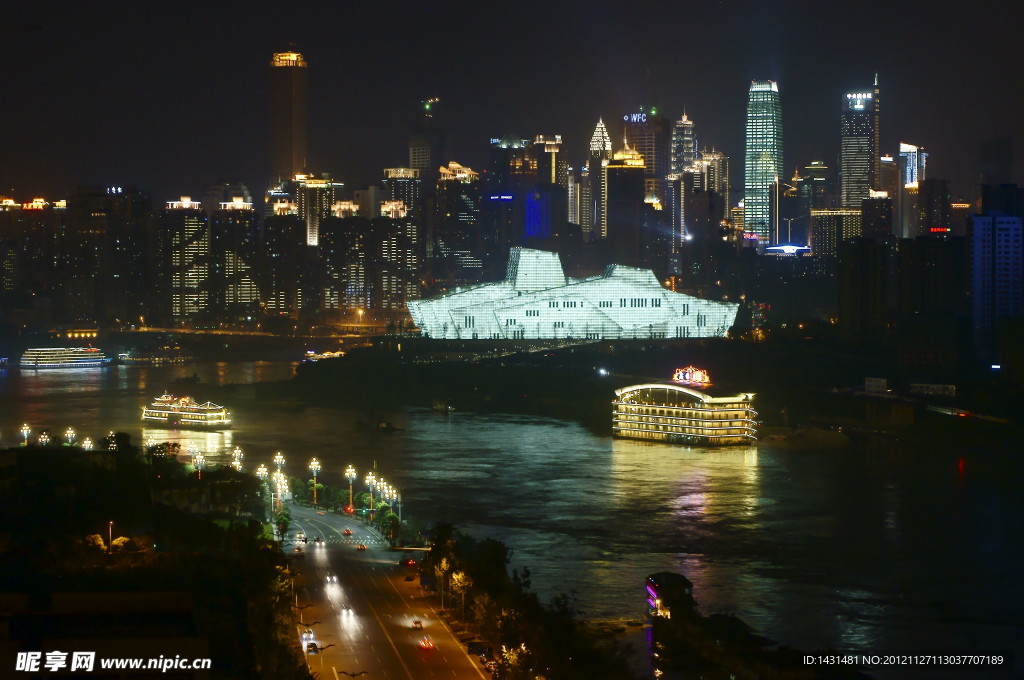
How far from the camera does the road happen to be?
22.1ft

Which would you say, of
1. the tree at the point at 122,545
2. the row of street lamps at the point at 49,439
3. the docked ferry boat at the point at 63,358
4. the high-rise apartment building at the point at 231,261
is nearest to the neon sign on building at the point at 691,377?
the row of street lamps at the point at 49,439

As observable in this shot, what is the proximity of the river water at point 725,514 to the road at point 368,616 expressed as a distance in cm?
96

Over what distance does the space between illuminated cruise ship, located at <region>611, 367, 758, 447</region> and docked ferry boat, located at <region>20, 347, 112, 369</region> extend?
16.6 meters

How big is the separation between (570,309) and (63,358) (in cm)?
1091

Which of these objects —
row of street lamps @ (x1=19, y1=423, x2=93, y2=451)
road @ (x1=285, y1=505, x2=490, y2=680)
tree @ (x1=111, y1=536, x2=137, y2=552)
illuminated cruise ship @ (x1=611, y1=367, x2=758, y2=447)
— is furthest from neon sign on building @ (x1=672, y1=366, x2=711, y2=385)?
tree @ (x1=111, y1=536, x2=137, y2=552)

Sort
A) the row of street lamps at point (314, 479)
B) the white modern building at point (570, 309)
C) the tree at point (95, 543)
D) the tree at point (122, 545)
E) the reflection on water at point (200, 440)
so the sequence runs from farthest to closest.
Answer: the white modern building at point (570, 309), the reflection on water at point (200, 440), the row of street lamps at point (314, 479), the tree at point (122, 545), the tree at point (95, 543)

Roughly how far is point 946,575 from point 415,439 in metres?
8.14

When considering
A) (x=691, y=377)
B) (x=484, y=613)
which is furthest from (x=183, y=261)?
(x=484, y=613)

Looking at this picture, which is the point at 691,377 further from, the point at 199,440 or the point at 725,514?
the point at 725,514

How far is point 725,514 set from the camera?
11406 millimetres

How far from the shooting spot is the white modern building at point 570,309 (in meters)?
26.5

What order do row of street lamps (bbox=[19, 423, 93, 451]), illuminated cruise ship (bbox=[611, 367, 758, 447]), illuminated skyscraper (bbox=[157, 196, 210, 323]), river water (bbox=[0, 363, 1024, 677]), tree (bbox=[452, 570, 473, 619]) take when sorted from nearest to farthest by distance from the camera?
tree (bbox=[452, 570, 473, 619]), river water (bbox=[0, 363, 1024, 677]), row of street lamps (bbox=[19, 423, 93, 451]), illuminated cruise ship (bbox=[611, 367, 758, 447]), illuminated skyscraper (bbox=[157, 196, 210, 323])

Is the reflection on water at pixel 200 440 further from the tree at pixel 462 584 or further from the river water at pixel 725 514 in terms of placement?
the tree at pixel 462 584

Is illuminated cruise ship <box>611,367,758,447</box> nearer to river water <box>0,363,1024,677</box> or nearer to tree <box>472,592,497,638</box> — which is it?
river water <box>0,363,1024,677</box>
